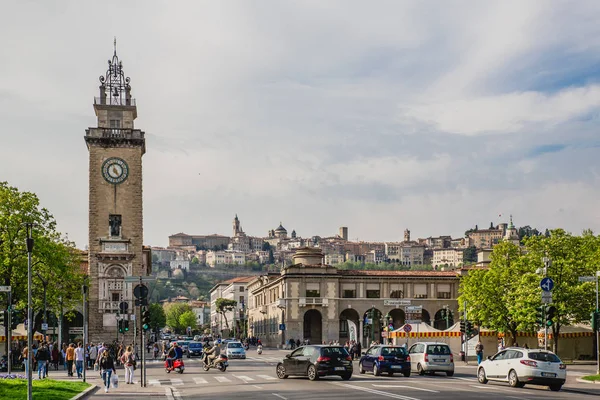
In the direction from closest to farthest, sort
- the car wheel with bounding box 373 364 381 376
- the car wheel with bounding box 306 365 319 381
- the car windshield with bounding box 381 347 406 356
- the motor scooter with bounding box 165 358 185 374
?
1. the car wheel with bounding box 306 365 319 381
2. the car wheel with bounding box 373 364 381 376
3. the car windshield with bounding box 381 347 406 356
4. the motor scooter with bounding box 165 358 185 374

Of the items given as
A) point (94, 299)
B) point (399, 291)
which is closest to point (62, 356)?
point (94, 299)

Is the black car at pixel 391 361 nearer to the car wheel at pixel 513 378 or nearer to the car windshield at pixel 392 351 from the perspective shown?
the car windshield at pixel 392 351

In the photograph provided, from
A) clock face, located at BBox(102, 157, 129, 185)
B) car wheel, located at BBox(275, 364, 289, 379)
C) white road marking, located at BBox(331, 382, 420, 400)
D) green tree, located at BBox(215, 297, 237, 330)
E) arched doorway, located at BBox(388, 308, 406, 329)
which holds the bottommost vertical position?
green tree, located at BBox(215, 297, 237, 330)

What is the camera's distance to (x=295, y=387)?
31.4 m

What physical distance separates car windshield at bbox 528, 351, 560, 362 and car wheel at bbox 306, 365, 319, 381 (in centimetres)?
876

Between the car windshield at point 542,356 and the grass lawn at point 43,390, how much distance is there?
1700 centimetres

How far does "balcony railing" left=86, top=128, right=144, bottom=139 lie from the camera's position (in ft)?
290

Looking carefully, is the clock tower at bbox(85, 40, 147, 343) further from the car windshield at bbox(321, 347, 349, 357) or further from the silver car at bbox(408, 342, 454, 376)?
the car windshield at bbox(321, 347, 349, 357)

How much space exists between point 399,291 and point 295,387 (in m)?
77.4

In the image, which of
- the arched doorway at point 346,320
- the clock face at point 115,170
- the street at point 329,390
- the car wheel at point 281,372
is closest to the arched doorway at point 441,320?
the arched doorway at point 346,320

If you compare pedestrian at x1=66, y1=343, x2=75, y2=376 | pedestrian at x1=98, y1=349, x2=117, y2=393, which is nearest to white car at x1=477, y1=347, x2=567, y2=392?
pedestrian at x1=98, y1=349, x2=117, y2=393

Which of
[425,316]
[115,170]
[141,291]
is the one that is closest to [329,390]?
[141,291]

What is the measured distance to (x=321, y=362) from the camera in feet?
117

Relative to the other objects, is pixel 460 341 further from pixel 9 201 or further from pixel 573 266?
pixel 9 201
